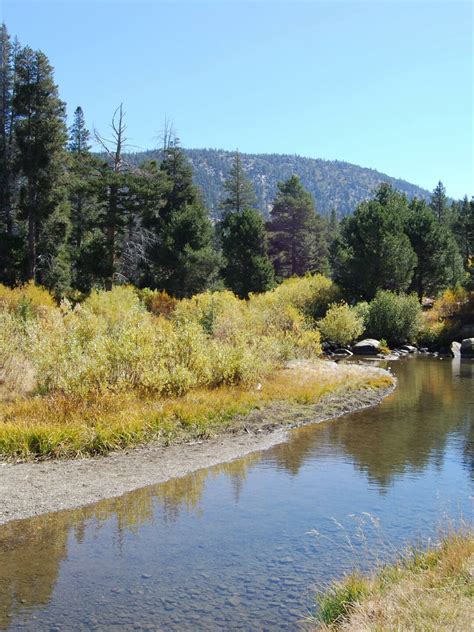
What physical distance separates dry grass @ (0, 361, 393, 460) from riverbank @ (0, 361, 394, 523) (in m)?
0.14

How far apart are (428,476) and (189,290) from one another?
36.5 m

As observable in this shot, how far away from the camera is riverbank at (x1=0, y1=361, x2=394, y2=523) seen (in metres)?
10.5

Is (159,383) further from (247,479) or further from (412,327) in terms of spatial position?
(412,327)

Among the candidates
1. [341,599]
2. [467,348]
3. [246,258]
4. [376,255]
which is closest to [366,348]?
[467,348]

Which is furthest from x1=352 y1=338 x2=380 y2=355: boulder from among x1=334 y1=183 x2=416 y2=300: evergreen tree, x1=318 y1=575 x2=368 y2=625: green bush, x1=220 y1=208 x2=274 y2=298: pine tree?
x1=318 y1=575 x2=368 y2=625: green bush

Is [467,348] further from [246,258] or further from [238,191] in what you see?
[238,191]

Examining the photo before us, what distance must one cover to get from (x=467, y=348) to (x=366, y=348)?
6829 millimetres

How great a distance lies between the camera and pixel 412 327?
43.3 metres

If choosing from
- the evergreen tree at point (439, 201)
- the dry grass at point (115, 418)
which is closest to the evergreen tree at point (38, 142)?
the dry grass at point (115, 418)

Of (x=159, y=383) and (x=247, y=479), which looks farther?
(x=159, y=383)

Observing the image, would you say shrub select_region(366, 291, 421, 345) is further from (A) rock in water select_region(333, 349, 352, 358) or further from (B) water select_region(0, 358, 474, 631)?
(B) water select_region(0, 358, 474, 631)

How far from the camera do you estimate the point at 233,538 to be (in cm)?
894

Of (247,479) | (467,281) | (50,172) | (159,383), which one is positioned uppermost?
(50,172)

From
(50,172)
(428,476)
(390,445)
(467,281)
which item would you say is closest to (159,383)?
(390,445)
